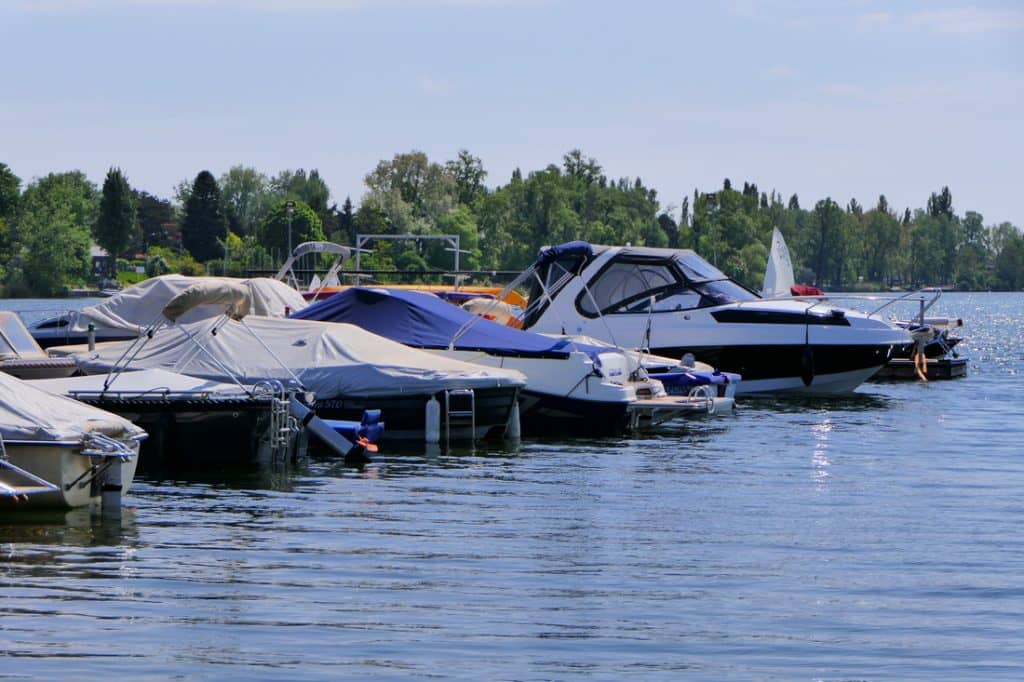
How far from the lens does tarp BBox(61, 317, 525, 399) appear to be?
89.0 feet

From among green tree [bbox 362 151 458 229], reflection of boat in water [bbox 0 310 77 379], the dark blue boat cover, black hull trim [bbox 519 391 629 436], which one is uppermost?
green tree [bbox 362 151 458 229]

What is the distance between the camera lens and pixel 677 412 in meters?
31.7

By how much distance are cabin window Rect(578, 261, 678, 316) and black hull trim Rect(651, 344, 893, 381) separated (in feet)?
5.18

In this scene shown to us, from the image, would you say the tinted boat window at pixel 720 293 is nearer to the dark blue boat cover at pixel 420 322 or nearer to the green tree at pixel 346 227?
the dark blue boat cover at pixel 420 322

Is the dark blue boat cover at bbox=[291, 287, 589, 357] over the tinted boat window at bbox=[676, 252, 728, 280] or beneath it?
beneath

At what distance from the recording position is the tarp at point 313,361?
89.0 ft

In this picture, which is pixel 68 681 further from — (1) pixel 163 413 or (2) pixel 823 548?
(1) pixel 163 413

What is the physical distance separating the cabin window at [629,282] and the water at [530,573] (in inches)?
576

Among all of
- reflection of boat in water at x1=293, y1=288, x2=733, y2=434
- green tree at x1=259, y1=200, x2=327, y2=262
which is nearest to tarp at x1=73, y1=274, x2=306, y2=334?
reflection of boat in water at x1=293, y1=288, x2=733, y2=434

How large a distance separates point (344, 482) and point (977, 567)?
31.2 ft

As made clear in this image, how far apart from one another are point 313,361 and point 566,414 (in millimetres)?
5459

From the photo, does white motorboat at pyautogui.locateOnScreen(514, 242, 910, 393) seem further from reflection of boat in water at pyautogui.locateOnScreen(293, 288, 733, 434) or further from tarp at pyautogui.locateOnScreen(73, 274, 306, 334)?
reflection of boat in water at pyautogui.locateOnScreen(293, 288, 733, 434)

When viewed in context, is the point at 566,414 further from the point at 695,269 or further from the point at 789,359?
the point at 695,269

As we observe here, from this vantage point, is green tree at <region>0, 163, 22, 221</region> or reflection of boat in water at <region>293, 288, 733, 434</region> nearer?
reflection of boat in water at <region>293, 288, 733, 434</region>
